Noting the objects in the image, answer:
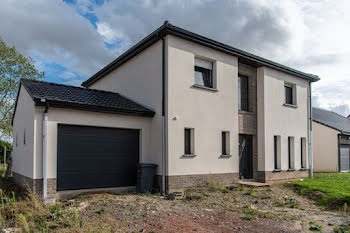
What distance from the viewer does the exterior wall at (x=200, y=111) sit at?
33.6 feet

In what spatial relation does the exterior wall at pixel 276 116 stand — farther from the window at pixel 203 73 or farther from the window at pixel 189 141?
the window at pixel 189 141

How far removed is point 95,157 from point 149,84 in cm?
355

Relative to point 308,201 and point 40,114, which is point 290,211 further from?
point 40,114

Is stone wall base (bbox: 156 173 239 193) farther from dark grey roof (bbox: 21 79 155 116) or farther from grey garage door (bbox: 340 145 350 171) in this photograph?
grey garage door (bbox: 340 145 350 171)

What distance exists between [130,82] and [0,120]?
12003 mm

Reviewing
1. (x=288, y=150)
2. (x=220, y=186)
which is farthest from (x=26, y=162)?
(x=288, y=150)

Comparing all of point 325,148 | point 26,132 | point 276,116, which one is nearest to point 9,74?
point 26,132

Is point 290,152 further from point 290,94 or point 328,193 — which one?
point 328,193

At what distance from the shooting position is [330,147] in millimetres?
20047

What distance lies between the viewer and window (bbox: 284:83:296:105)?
1549 centimetres

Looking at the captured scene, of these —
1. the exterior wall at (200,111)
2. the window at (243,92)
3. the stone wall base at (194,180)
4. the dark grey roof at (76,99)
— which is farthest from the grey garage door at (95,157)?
the window at (243,92)

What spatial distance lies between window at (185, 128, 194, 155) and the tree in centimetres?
1350

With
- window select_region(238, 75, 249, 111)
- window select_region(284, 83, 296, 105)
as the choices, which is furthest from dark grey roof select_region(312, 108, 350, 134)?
window select_region(238, 75, 249, 111)

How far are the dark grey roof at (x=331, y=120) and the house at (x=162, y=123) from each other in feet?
28.6
